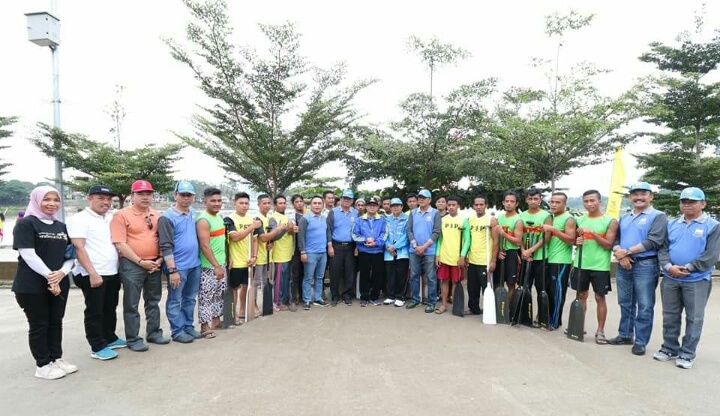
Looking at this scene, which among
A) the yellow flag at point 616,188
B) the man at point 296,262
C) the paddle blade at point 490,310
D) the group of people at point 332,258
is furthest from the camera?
the yellow flag at point 616,188

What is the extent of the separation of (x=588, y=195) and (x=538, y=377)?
2120mm

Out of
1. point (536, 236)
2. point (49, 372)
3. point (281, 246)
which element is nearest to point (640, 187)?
point (536, 236)

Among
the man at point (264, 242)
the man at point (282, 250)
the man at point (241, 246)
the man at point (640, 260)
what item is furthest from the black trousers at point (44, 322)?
the man at point (640, 260)

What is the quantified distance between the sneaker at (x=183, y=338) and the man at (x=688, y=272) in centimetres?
463

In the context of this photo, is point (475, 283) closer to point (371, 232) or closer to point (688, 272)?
point (371, 232)

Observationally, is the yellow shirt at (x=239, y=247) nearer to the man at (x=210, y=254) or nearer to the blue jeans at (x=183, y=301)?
the man at (x=210, y=254)

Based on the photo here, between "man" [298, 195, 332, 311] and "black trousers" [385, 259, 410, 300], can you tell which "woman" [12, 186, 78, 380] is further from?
"black trousers" [385, 259, 410, 300]

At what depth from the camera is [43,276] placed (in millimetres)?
3111

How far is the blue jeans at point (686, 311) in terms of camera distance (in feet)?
11.6

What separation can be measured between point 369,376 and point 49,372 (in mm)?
2659

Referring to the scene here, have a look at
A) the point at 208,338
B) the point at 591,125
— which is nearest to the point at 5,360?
the point at 208,338

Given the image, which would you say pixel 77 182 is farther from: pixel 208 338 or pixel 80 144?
pixel 208 338

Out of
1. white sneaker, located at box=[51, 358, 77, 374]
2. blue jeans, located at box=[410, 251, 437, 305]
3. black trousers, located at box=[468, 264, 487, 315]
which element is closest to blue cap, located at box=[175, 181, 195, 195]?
white sneaker, located at box=[51, 358, 77, 374]

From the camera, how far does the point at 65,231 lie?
3342mm
